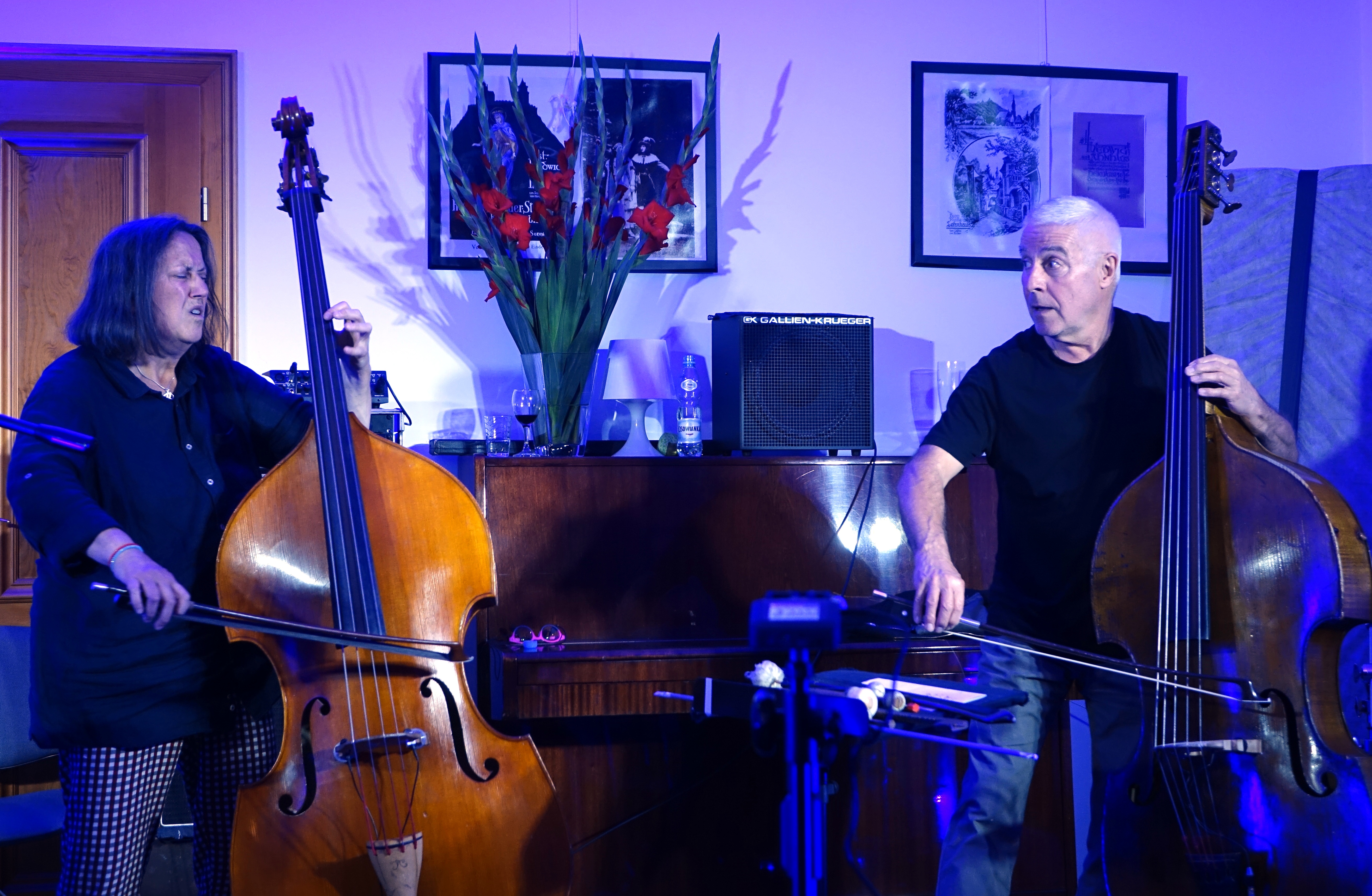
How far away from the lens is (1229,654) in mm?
1781

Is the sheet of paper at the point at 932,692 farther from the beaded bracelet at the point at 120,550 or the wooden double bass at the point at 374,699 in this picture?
the beaded bracelet at the point at 120,550

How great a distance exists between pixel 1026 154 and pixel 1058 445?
5.27 feet

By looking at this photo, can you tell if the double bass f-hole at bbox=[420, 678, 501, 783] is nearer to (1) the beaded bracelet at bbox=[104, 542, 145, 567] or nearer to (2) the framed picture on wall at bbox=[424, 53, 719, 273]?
(1) the beaded bracelet at bbox=[104, 542, 145, 567]

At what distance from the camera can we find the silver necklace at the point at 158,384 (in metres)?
2.01

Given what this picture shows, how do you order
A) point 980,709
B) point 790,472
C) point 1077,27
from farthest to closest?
point 1077,27
point 790,472
point 980,709

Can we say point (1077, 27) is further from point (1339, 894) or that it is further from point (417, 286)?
point (1339, 894)

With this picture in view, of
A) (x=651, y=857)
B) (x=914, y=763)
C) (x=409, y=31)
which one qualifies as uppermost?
(x=409, y=31)

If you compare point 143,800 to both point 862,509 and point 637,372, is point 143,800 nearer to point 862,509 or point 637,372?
point 637,372

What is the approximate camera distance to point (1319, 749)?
1646 millimetres

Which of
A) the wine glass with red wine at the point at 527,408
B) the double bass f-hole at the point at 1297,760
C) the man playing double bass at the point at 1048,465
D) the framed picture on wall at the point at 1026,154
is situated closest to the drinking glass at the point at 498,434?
the wine glass with red wine at the point at 527,408

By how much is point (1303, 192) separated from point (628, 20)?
1959 mm

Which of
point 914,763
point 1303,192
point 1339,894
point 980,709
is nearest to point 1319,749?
point 1339,894

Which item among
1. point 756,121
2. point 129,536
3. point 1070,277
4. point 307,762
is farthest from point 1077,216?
point 129,536

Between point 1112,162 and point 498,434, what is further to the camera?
point 1112,162
